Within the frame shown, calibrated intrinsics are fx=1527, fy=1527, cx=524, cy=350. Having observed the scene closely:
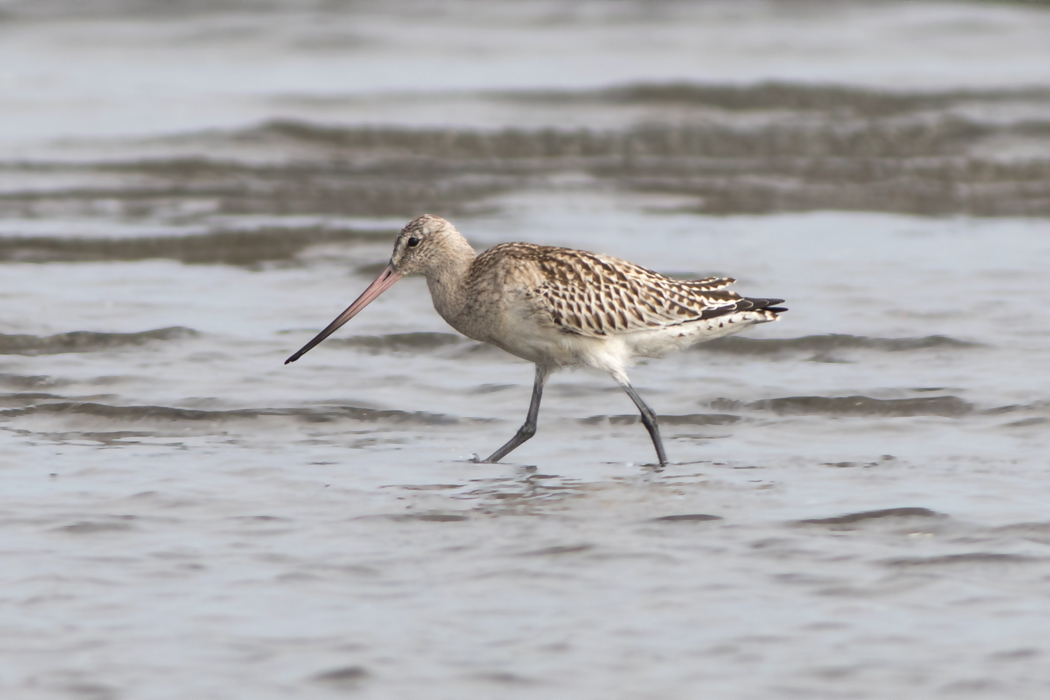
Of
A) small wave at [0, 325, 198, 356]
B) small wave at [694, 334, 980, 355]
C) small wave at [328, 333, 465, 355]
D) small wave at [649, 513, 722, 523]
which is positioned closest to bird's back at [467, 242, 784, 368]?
small wave at [649, 513, 722, 523]

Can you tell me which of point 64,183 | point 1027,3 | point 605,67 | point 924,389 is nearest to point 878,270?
point 924,389

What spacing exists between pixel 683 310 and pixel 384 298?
4.50m

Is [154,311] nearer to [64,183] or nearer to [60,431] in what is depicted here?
[60,431]

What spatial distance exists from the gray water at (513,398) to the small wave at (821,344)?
0.03 metres

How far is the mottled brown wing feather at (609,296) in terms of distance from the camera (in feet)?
23.4

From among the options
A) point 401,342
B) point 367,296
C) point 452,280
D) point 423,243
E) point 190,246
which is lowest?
point 401,342

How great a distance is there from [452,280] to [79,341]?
3328 mm

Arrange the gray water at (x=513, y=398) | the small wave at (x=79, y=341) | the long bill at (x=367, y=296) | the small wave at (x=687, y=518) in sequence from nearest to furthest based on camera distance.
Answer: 1. the gray water at (x=513, y=398)
2. the small wave at (x=687, y=518)
3. the long bill at (x=367, y=296)
4. the small wave at (x=79, y=341)

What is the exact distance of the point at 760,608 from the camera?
4.99 meters

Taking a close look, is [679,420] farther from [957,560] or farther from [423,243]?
[957,560]

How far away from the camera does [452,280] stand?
742cm

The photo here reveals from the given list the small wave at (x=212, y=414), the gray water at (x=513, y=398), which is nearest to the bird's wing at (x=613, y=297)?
the gray water at (x=513, y=398)

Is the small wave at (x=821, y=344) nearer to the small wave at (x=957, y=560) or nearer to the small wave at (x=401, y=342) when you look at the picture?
the small wave at (x=401, y=342)

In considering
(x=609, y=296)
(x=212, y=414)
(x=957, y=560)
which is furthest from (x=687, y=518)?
(x=212, y=414)
